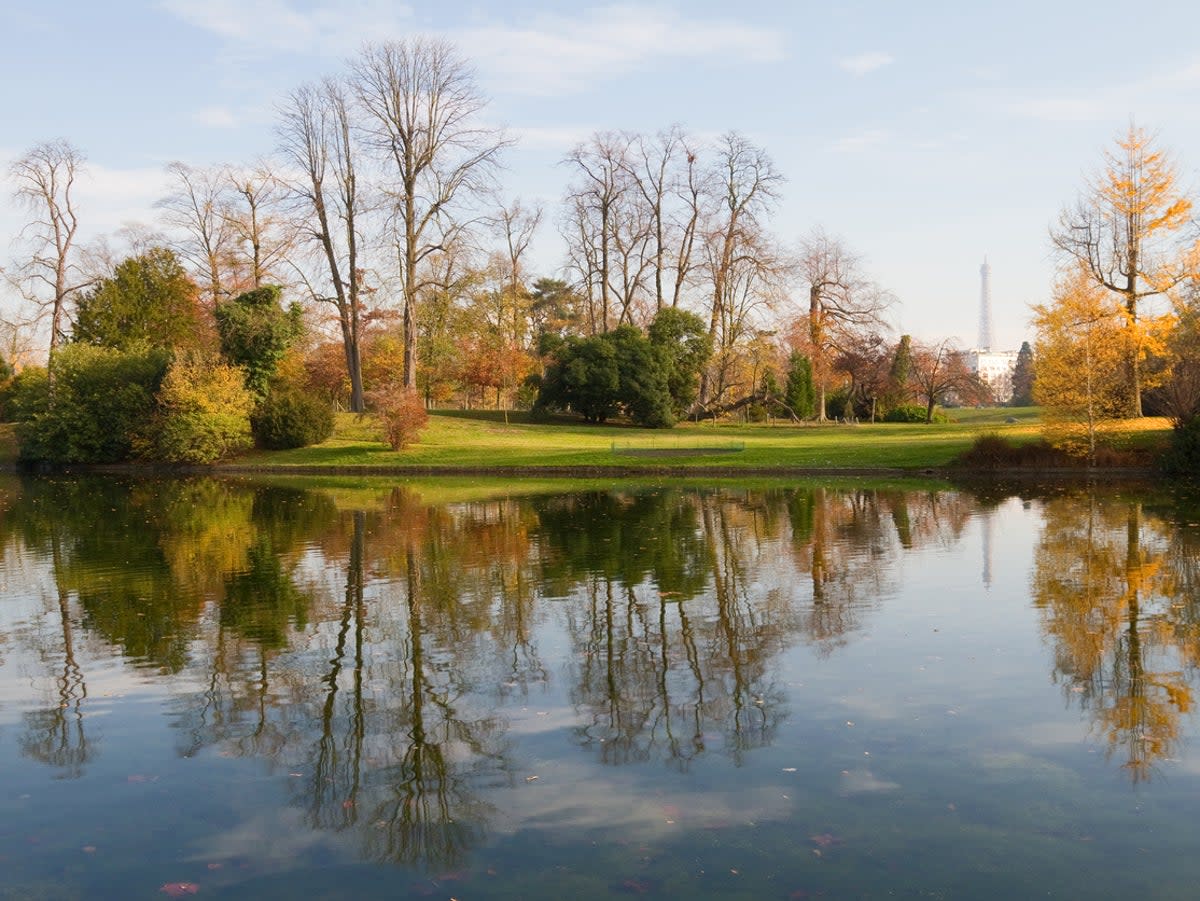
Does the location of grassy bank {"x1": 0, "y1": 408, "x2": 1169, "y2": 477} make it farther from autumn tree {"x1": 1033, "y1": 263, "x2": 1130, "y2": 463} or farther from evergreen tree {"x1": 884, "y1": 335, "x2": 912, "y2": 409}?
evergreen tree {"x1": 884, "y1": 335, "x2": 912, "y2": 409}

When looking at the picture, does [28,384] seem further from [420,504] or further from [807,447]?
[807,447]

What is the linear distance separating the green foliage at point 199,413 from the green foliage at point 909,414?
35.9 metres

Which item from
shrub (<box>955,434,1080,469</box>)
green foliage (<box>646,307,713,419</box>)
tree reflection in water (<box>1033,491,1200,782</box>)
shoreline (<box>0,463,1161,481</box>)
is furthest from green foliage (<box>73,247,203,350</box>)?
tree reflection in water (<box>1033,491,1200,782</box>)

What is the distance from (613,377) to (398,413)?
14.7 metres

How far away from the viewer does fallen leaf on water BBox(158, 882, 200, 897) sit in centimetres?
555

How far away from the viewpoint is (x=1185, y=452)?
3058 centimetres

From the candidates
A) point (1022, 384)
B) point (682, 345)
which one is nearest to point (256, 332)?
point (682, 345)

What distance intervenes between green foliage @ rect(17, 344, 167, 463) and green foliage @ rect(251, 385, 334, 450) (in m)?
A: 4.63

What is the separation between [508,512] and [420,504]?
3707mm

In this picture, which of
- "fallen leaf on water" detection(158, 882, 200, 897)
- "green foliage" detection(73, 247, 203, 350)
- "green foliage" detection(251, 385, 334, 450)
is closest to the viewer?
"fallen leaf on water" detection(158, 882, 200, 897)

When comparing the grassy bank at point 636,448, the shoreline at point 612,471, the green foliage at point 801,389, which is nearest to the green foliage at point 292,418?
the grassy bank at point 636,448

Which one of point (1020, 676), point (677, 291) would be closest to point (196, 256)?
point (677, 291)

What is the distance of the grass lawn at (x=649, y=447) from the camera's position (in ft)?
120

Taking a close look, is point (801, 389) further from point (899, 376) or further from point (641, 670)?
point (641, 670)
